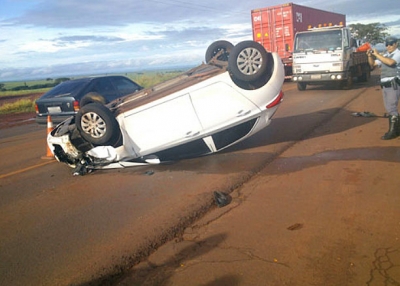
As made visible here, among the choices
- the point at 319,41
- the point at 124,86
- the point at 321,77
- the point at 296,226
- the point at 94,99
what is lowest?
the point at 296,226

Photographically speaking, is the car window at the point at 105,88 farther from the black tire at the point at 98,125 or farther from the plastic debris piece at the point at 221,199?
the plastic debris piece at the point at 221,199

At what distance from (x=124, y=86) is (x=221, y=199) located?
7309mm

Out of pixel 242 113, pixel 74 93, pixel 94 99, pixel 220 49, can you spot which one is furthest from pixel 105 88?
pixel 242 113

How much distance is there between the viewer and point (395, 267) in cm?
287

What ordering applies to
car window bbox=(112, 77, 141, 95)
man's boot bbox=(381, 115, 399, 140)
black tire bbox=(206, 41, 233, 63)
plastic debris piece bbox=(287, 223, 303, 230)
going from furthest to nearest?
car window bbox=(112, 77, 141, 95) → black tire bbox=(206, 41, 233, 63) → man's boot bbox=(381, 115, 399, 140) → plastic debris piece bbox=(287, 223, 303, 230)

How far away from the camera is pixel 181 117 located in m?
5.90

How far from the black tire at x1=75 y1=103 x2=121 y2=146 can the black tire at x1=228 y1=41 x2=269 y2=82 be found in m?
2.01

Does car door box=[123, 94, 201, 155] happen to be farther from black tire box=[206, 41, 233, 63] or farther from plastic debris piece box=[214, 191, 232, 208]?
black tire box=[206, 41, 233, 63]

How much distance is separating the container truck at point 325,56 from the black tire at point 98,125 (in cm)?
1085

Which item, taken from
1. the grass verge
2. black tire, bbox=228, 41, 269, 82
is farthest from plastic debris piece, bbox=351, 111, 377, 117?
the grass verge

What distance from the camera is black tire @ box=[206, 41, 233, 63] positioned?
24.4 feet

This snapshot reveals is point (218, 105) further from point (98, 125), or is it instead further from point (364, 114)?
point (364, 114)

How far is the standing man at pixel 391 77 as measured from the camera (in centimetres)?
666

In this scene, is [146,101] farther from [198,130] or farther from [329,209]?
[329,209]
